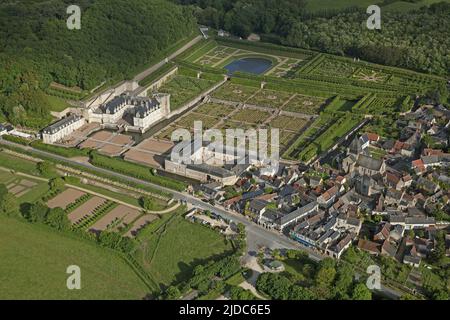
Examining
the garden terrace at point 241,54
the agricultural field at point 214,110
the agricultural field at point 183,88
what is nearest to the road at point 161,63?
the garden terrace at point 241,54

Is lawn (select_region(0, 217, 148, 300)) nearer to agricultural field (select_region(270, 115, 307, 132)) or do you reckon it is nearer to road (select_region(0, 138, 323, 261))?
road (select_region(0, 138, 323, 261))

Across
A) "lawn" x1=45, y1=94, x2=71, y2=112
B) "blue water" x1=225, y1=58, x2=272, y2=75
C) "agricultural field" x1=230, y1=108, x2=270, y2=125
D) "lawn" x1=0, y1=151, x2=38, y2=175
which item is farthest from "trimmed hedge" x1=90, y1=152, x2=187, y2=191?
"blue water" x1=225, y1=58, x2=272, y2=75

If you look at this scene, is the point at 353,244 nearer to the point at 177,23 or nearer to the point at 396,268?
the point at 396,268

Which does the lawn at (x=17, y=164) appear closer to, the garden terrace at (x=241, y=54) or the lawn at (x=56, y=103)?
the lawn at (x=56, y=103)

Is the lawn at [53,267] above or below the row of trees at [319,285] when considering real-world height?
below

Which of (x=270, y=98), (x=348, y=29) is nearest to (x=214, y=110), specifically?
(x=270, y=98)

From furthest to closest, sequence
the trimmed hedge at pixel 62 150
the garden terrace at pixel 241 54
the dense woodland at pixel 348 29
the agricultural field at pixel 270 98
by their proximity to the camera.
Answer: the garden terrace at pixel 241 54, the dense woodland at pixel 348 29, the agricultural field at pixel 270 98, the trimmed hedge at pixel 62 150

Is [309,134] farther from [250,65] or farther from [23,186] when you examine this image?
[23,186]
